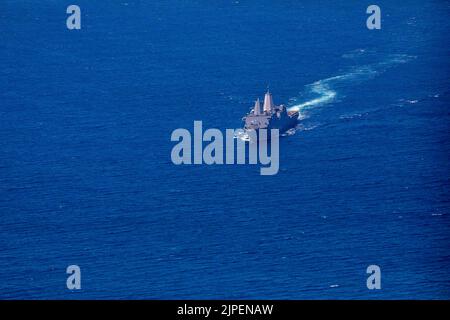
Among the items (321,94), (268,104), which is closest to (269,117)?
(268,104)

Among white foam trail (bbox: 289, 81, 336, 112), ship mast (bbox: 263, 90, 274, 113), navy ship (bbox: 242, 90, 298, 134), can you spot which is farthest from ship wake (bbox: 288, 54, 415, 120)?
ship mast (bbox: 263, 90, 274, 113)

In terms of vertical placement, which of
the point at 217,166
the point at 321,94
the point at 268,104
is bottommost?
the point at 217,166

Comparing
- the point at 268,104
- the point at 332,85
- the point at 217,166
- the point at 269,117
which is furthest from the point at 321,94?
the point at 217,166

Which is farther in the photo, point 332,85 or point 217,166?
point 332,85

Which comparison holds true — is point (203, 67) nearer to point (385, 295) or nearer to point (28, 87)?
point (28, 87)

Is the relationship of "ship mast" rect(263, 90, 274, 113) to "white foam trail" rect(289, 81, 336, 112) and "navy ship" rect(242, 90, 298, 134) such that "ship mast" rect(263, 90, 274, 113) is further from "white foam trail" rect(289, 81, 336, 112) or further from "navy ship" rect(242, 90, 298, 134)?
"white foam trail" rect(289, 81, 336, 112)

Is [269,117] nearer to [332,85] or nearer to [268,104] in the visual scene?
[268,104]

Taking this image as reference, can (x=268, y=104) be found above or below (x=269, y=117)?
above

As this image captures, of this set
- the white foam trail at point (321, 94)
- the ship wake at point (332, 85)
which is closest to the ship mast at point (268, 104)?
the ship wake at point (332, 85)

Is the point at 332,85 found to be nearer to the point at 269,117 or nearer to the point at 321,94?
the point at 321,94
